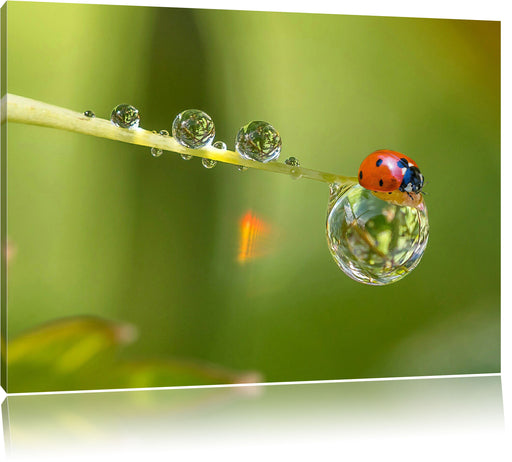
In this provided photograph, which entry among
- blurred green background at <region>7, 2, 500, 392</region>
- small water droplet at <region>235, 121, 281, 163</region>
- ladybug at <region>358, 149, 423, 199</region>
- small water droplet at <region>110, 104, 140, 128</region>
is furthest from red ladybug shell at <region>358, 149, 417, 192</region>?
blurred green background at <region>7, 2, 500, 392</region>

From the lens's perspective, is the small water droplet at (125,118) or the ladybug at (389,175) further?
the ladybug at (389,175)

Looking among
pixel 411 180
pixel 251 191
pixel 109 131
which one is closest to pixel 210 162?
pixel 109 131

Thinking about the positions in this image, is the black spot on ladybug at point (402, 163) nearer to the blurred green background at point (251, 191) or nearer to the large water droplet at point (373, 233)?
the large water droplet at point (373, 233)

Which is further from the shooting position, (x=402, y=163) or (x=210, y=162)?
(x=402, y=163)

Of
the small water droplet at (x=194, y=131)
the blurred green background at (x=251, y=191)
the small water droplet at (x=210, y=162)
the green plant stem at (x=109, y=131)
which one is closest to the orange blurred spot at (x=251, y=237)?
the blurred green background at (x=251, y=191)

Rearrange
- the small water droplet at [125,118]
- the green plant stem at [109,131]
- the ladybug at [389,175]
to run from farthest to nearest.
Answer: the ladybug at [389,175]
the small water droplet at [125,118]
the green plant stem at [109,131]

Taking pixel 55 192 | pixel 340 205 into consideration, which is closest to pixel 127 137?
pixel 340 205

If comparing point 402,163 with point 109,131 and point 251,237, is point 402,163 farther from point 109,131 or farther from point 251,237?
point 251,237
